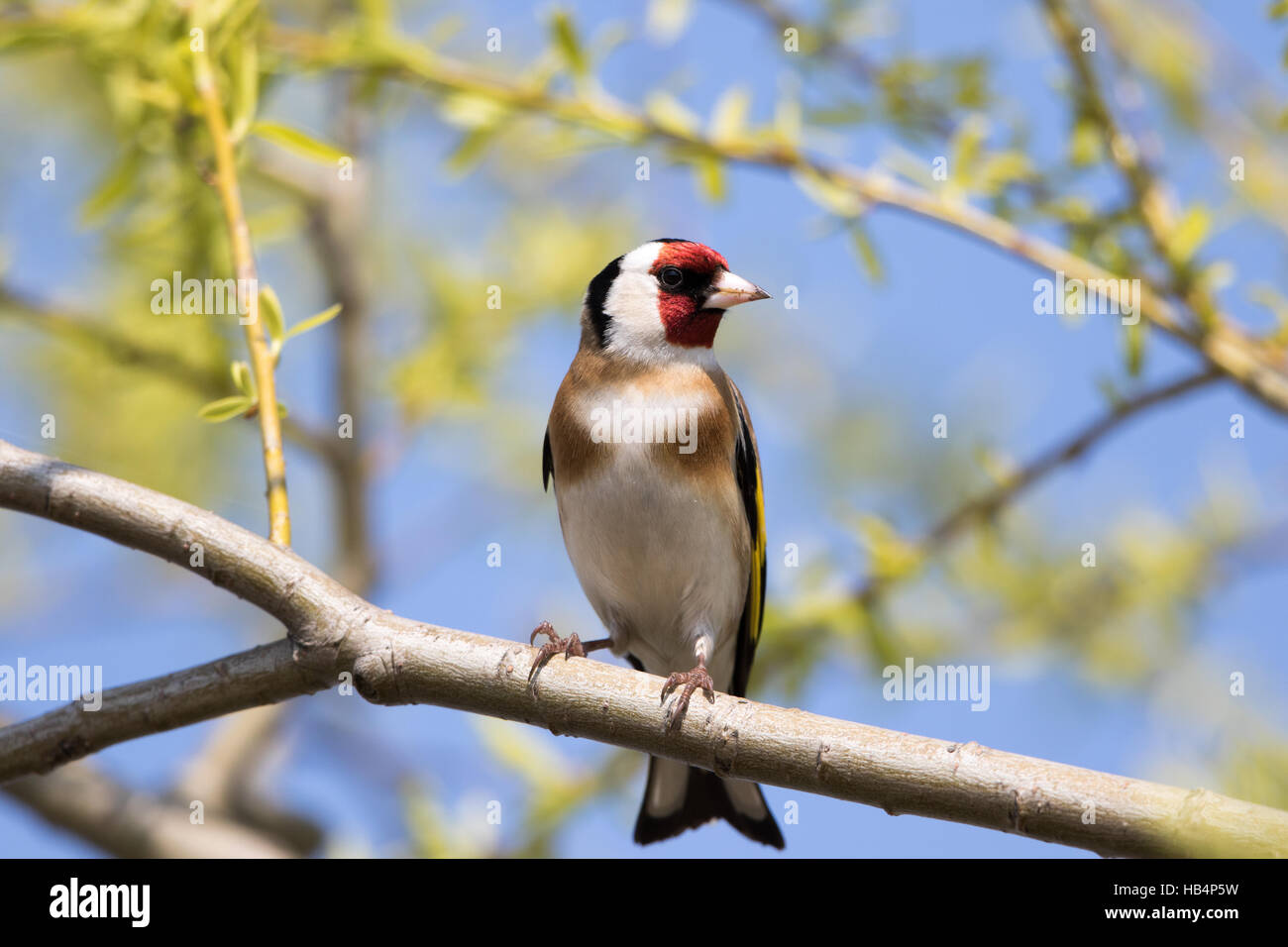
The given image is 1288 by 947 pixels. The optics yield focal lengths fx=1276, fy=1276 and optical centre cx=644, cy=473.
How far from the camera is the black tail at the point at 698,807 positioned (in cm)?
445

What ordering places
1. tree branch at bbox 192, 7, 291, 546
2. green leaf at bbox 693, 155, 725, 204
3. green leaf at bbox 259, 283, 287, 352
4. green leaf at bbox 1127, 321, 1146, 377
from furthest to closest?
green leaf at bbox 693, 155, 725, 204, green leaf at bbox 1127, 321, 1146, 377, green leaf at bbox 259, 283, 287, 352, tree branch at bbox 192, 7, 291, 546

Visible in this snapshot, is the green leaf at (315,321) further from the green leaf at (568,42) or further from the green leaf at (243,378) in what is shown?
the green leaf at (568,42)

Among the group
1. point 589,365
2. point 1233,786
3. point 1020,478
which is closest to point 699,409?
point 589,365

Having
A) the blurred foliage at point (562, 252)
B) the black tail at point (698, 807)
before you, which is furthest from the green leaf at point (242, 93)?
the black tail at point (698, 807)

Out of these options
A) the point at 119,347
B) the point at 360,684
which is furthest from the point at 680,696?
the point at 119,347

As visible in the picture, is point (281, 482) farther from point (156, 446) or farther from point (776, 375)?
point (776, 375)

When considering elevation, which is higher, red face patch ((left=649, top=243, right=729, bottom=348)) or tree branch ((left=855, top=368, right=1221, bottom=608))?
red face patch ((left=649, top=243, right=729, bottom=348))

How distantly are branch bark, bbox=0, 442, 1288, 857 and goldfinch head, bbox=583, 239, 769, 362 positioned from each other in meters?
1.85

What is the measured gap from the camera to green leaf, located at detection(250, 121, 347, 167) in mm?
3443

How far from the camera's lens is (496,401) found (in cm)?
656

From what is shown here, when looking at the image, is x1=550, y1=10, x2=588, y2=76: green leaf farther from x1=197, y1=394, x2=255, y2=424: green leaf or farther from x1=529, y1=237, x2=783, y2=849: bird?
x1=197, y1=394, x2=255, y2=424: green leaf

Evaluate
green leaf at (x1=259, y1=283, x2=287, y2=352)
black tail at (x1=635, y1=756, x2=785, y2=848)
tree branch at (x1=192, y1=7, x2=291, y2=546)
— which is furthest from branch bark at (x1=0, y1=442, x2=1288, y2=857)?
black tail at (x1=635, y1=756, x2=785, y2=848)

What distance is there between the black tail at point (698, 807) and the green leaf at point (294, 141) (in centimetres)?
236

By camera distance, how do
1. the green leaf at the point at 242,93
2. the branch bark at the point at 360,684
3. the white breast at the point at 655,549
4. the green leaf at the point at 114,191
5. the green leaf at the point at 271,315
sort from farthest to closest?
the white breast at the point at 655,549 < the green leaf at the point at 114,191 < the green leaf at the point at 242,93 < the green leaf at the point at 271,315 < the branch bark at the point at 360,684
